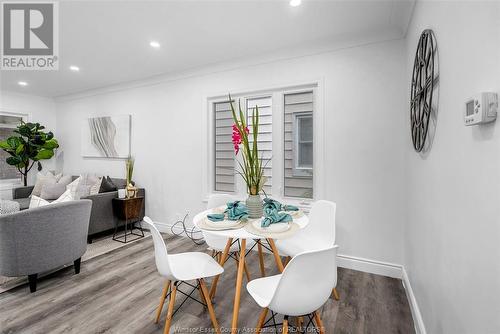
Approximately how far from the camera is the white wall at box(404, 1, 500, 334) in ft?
2.61

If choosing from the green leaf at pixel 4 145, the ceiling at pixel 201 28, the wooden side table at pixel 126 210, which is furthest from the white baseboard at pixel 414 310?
the green leaf at pixel 4 145

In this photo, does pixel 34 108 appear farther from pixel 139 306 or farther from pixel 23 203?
pixel 139 306

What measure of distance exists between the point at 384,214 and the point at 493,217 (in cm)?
195

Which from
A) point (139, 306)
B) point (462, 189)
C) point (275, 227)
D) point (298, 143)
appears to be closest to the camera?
point (462, 189)

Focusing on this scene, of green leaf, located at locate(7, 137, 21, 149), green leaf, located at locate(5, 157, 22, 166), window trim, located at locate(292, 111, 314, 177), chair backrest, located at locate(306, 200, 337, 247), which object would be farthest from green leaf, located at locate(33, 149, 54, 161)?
chair backrest, located at locate(306, 200, 337, 247)

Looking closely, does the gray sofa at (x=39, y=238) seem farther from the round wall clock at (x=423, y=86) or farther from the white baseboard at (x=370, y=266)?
the round wall clock at (x=423, y=86)

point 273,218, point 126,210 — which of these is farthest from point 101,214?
point 273,218

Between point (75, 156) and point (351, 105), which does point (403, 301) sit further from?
point (75, 156)

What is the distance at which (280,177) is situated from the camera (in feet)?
10.4

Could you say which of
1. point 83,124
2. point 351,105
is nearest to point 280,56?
point 351,105

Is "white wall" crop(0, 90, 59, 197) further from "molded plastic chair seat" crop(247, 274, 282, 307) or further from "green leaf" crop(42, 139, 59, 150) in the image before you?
"molded plastic chair seat" crop(247, 274, 282, 307)

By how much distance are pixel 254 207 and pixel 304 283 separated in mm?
823

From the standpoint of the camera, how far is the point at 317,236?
2.29 metres

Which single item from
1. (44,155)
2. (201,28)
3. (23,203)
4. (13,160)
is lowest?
(23,203)
